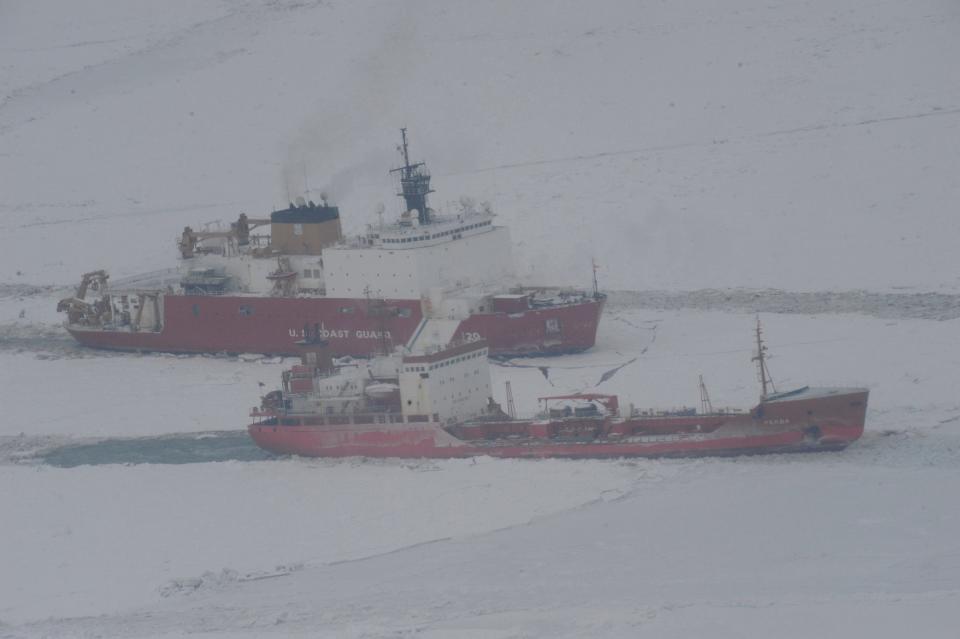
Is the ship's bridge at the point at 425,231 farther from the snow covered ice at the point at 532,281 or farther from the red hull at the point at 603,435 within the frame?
the red hull at the point at 603,435

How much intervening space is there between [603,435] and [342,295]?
10.7 meters

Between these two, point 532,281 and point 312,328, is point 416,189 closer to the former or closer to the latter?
point 312,328

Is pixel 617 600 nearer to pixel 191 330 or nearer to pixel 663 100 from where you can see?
pixel 191 330

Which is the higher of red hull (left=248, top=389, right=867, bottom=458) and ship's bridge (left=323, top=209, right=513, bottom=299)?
ship's bridge (left=323, top=209, right=513, bottom=299)

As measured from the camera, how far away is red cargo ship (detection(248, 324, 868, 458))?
2812 cm

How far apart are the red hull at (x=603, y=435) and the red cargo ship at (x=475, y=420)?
0.05ft

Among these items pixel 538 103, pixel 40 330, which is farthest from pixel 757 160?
pixel 40 330

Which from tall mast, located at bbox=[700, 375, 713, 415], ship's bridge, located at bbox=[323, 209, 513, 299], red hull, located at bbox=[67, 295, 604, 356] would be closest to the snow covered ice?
red hull, located at bbox=[67, 295, 604, 356]

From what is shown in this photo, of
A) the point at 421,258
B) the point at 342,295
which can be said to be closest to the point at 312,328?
the point at 342,295

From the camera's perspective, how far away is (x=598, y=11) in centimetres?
5691

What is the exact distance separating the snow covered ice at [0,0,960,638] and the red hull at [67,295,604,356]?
2.34 ft

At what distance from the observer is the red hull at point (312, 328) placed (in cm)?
3631

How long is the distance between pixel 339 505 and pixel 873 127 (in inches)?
939

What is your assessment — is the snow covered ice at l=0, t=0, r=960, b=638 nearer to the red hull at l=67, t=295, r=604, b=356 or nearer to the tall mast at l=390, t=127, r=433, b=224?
the red hull at l=67, t=295, r=604, b=356
